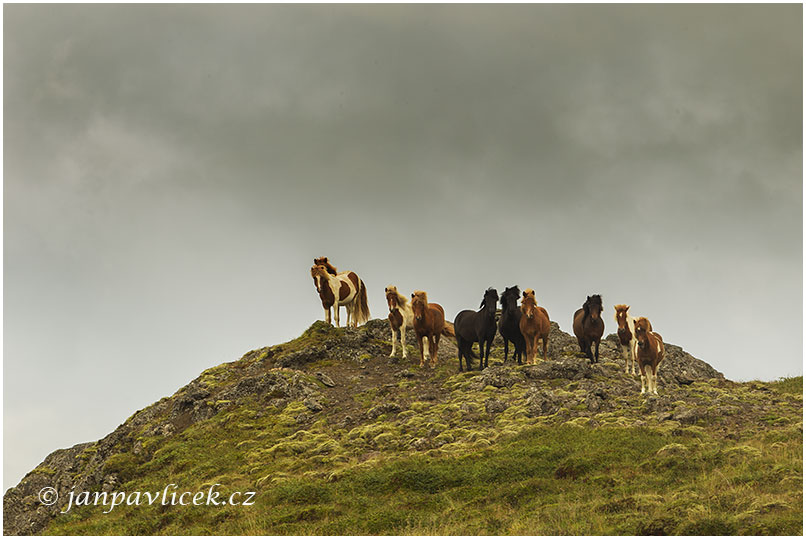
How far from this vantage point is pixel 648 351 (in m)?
29.2

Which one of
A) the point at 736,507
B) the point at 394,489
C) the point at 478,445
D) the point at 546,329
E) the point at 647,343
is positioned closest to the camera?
the point at 736,507

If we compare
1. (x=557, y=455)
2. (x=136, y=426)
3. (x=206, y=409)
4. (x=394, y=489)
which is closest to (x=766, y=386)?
(x=557, y=455)

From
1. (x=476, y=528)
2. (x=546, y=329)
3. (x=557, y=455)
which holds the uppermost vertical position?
(x=546, y=329)

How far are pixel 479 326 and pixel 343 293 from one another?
1102cm

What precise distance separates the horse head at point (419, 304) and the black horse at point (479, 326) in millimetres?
1977

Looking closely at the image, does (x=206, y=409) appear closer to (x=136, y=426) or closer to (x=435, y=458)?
(x=136, y=426)

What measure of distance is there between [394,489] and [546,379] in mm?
14576

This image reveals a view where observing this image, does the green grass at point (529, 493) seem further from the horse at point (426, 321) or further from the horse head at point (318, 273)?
the horse head at point (318, 273)

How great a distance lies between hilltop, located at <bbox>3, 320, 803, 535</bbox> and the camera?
1672cm

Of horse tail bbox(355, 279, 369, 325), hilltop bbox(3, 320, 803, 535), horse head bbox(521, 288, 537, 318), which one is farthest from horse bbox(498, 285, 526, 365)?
horse tail bbox(355, 279, 369, 325)

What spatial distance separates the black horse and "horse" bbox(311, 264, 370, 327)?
8.83 m

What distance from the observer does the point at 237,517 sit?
18.7 m

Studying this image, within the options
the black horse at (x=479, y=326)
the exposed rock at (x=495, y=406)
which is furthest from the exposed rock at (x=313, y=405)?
the black horse at (x=479, y=326)

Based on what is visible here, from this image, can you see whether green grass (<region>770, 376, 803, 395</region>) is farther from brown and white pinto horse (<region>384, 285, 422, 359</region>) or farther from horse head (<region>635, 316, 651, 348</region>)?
brown and white pinto horse (<region>384, 285, 422, 359</region>)
